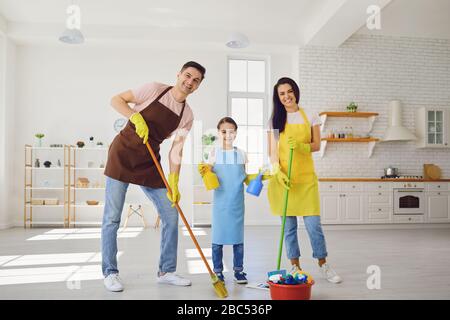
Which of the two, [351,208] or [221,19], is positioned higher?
[221,19]

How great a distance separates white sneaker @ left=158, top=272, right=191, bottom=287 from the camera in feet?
8.60

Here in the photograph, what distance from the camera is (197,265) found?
11.0 ft

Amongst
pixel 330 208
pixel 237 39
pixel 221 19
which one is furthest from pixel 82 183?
pixel 330 208

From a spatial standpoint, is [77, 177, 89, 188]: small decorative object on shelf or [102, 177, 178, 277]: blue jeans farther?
[77, 177, 89, 188]: small decorative object on shelf

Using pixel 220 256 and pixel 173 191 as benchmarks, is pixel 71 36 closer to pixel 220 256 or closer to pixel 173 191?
pixel 173 191

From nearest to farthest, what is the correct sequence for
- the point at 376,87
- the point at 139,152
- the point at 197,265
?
1. the point at 139,152
2. the point at 197,265
3. the point at 376,87

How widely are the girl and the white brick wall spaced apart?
4.23m

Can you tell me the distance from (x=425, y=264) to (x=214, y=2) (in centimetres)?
416

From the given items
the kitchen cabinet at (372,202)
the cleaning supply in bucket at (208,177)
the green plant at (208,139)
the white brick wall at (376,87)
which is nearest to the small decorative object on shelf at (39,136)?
the green plant at (208,139)

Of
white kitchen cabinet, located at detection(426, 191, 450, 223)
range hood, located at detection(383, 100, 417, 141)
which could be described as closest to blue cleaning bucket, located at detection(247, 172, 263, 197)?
range hood, located at detection(383, 100, 417, 141)

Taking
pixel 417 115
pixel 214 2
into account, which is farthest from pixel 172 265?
pixel 417 115

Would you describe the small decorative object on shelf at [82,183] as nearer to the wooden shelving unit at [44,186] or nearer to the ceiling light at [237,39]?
the wooden shelving unit at [44,186]

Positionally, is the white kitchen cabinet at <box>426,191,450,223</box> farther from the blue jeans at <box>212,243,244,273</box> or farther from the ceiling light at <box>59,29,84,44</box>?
the ceiling light at <box>59,29,84,44</box>

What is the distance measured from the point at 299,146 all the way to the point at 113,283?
1426 millimetres
